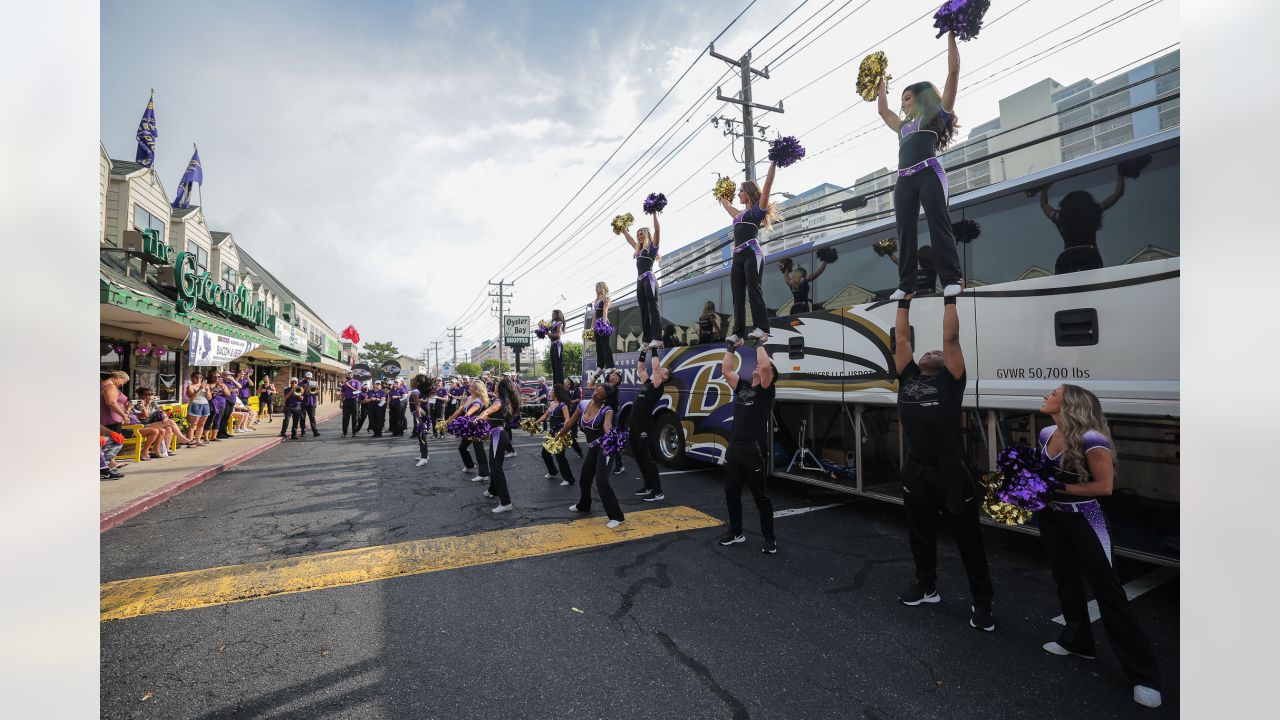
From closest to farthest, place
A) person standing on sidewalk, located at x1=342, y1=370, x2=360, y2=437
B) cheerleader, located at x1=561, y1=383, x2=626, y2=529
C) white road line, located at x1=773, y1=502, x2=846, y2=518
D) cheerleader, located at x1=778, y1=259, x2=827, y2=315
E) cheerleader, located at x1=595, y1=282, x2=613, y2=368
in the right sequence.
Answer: cheerleader, located at x1=561, y1=383, x2=626, y2=529, white road line, located at x1=773, y1=502, x2=846, y2=518, cheerleader, located at x1=778, y1=259, x2=827, y2=315, cheerleader, located at x1=595, y1=282, x2=613, y2=368, person standing on sidewalk, located at x1=342, y1=370, x2=360, y2=437

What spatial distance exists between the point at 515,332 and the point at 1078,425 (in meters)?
29.3

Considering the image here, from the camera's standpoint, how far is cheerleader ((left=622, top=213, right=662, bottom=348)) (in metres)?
8.88

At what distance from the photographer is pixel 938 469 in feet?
13.2

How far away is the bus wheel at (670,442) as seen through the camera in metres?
9.82

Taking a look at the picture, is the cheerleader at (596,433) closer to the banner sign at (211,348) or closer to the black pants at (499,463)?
the black pants at (499,463)

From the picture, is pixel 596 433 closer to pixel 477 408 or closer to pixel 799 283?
pixel 477 408

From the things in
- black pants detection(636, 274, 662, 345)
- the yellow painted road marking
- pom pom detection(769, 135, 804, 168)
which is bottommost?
the yellow painted road marking

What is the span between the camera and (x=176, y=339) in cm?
1541

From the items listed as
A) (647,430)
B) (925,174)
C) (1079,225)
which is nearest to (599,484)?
(647,430)

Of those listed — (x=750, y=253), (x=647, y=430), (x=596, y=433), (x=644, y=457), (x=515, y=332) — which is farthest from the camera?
(x=515, y=332)

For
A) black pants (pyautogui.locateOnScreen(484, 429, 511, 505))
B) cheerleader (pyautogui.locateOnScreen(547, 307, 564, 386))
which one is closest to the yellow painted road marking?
black pants (pyautogui.locateOnScreen(484, 429, 511, 505))

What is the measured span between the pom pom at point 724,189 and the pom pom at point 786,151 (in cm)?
90

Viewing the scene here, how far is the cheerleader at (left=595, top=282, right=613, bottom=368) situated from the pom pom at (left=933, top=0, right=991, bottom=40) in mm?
7045

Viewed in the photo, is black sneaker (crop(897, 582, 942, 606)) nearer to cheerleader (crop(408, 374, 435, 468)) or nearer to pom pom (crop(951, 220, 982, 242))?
pom pom (crop(951, 220, 982, 242))
